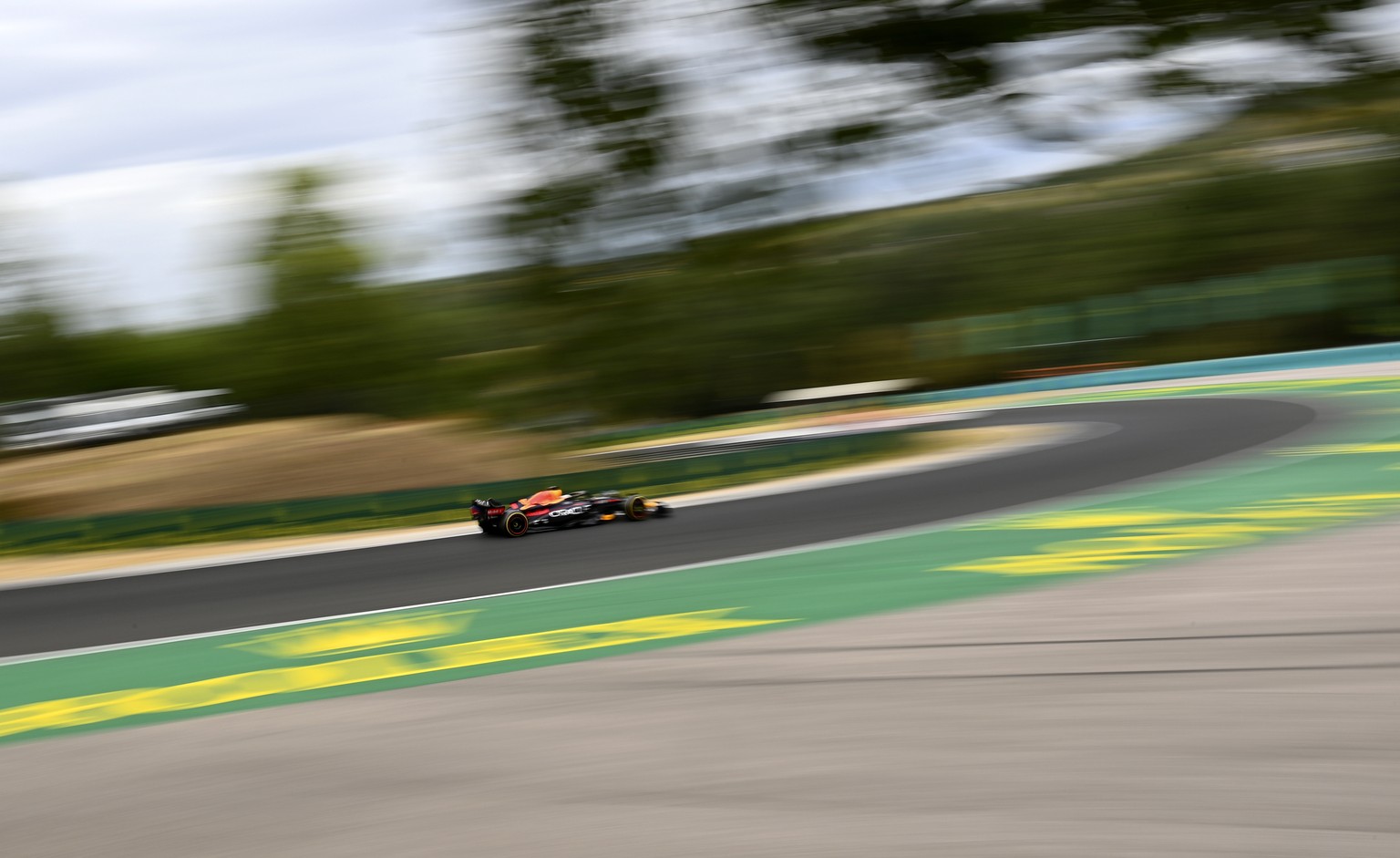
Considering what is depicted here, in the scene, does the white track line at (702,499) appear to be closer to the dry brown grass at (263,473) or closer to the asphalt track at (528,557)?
the asphalt track at (528,557)

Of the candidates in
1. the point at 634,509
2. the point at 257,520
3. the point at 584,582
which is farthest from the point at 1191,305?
the point at 257,520

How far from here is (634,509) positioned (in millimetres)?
8078

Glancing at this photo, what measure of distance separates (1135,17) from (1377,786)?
156cm

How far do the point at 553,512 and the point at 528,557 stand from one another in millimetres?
1023

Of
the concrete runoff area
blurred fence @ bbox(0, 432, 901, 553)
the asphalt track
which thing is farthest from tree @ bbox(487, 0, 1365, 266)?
blurred fence @ bbox(0, 432, 901, 553)

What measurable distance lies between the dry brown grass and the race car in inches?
211

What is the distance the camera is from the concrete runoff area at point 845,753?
2.19 meters

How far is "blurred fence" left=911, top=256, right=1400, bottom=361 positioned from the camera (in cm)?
210

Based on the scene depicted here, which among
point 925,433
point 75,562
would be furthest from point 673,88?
point 925,433

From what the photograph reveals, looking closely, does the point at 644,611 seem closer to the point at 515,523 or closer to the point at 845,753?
the point at 845,753

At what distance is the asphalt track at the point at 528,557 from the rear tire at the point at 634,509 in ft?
0.38

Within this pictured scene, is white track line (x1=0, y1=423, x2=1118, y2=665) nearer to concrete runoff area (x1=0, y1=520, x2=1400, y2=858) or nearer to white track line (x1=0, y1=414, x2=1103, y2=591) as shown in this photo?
concrete runoff area (x1=0, y1=520, x2=1400, y2=858)

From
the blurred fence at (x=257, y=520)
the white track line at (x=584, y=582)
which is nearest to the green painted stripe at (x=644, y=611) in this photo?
the white track line at (x=584, y=582)

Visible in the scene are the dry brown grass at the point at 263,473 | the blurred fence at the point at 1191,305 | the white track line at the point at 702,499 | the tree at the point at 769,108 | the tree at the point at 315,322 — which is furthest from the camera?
the tree at the point at 315,322
